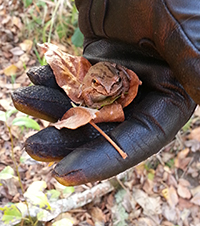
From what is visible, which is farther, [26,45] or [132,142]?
[26,45]

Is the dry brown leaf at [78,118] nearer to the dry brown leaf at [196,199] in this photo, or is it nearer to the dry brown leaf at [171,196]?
the dry brown leaf at [171,196]

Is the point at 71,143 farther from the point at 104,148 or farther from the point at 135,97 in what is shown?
the point at 135,97

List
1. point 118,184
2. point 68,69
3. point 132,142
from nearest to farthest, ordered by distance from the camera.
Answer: point 132,142 < point 68,69 < point 118,184

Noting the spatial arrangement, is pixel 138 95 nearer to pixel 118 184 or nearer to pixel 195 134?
pixel 118 184

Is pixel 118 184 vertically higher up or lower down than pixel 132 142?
lower down

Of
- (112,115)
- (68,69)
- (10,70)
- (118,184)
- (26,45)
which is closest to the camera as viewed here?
(112,115)

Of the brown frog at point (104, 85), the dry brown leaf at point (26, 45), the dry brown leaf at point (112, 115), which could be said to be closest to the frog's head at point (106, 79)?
the brown frog at point (104, 85)

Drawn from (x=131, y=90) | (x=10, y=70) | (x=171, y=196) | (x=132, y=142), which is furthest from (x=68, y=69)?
(x=171, y=196)

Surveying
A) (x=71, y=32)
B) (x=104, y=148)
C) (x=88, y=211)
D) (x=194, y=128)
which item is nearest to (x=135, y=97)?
(x=104, y=148)
